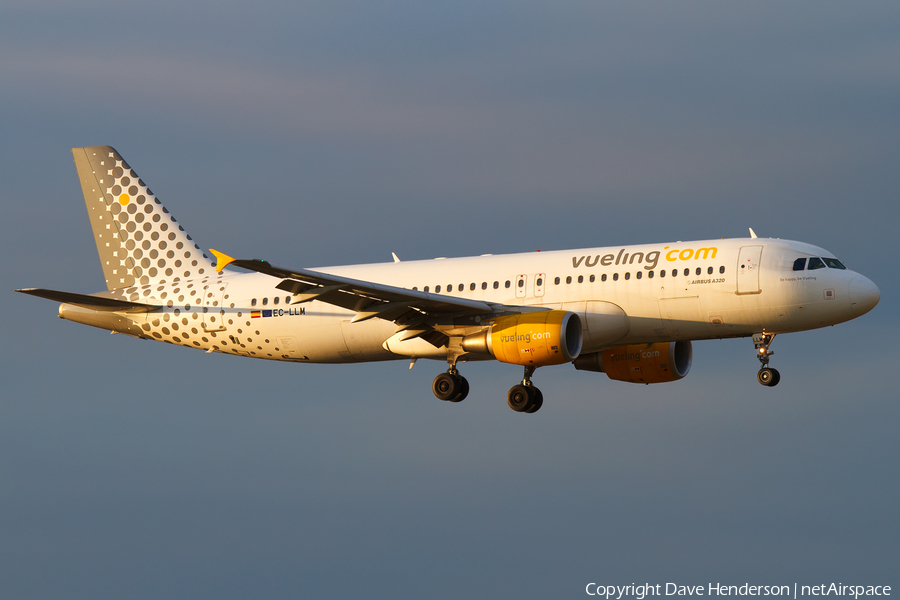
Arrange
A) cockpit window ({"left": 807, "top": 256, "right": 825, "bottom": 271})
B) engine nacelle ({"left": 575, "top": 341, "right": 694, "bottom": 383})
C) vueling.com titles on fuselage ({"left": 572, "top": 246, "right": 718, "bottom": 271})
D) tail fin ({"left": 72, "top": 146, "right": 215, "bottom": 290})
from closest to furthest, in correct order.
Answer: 1. cockpit window ({"left": 807, "top": 256, "right": 825, "bottom": 271})
2. vueling.com titles on fuselage ({"left": 572, "top": 246, "right": 718, "bottom": 271})
3. engine nacelle ({"left": 575, "top": 341, "right": 694, "bottom": 383})
4. tail fin ({"left": 72, "top": 146, "right": 215, "bottom": 290})

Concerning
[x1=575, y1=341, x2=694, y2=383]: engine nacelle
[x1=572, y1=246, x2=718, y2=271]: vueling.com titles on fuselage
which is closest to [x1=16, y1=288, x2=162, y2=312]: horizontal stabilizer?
[x1=572, y1=246, x2=718, y2=271]: vueling.com titles on fuselage

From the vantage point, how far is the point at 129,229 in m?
48.9

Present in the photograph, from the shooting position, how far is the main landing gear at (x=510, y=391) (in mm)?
42906

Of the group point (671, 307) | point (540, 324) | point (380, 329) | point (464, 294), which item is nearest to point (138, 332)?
point (380, 329)

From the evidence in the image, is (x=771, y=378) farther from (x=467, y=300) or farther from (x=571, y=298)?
(x=467, y=300)

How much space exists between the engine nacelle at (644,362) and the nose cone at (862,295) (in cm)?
844

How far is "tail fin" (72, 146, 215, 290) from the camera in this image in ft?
158

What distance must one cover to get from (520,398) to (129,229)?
56.8 feet

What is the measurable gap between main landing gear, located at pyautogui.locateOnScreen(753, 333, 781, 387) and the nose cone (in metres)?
2.79

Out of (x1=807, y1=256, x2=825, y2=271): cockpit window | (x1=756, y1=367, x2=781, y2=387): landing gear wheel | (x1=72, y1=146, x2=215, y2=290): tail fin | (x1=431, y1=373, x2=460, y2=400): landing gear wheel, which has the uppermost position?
(x1=72, y1=146, x2=215, y2=290): tail fin

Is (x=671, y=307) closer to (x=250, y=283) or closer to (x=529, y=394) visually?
(x=529, y=394)

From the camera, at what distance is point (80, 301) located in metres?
44.8

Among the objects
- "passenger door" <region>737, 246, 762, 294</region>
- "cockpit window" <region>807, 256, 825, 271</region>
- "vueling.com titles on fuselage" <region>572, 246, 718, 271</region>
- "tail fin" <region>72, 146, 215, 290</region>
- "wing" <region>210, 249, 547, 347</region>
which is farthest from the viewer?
"tail fin" <region>72, 146, 215, 290</region>

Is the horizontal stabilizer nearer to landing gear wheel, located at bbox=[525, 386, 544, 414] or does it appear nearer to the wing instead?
the wing
